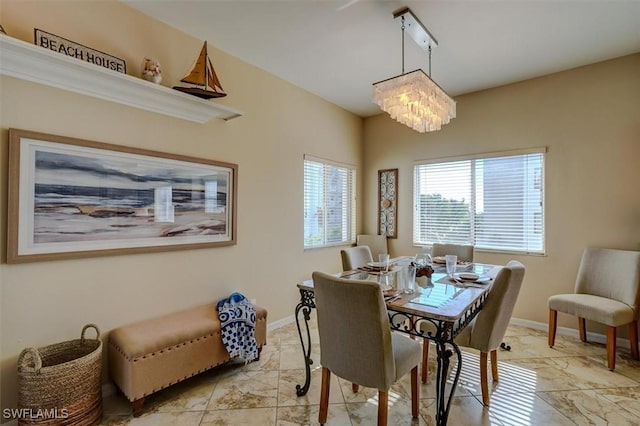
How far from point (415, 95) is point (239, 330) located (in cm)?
229

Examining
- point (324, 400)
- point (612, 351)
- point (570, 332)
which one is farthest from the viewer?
point (570, 332)

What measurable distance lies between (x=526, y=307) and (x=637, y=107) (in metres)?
2.29

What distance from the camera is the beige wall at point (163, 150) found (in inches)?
69.7

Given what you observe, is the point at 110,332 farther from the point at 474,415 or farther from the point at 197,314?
the point at 474,415

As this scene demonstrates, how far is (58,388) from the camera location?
1.64 meters

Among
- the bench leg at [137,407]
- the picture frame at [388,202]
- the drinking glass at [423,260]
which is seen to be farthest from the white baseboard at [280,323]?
the picture frame at [388,202]

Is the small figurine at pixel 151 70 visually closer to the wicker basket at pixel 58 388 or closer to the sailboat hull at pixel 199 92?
the sailboat hull at pixel 199 92

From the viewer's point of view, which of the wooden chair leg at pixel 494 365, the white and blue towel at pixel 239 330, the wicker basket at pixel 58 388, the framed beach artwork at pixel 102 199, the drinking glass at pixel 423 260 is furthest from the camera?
the drinking glass at pixel 423 260

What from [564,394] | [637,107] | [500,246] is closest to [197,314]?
[564,394]

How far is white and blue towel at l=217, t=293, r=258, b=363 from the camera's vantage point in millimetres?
2344

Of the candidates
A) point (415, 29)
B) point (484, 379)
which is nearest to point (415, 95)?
point (415, 29)

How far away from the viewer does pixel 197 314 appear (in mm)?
2404

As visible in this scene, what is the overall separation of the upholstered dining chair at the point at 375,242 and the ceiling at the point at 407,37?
2219 millimetres

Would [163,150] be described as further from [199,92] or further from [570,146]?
[570,146]
